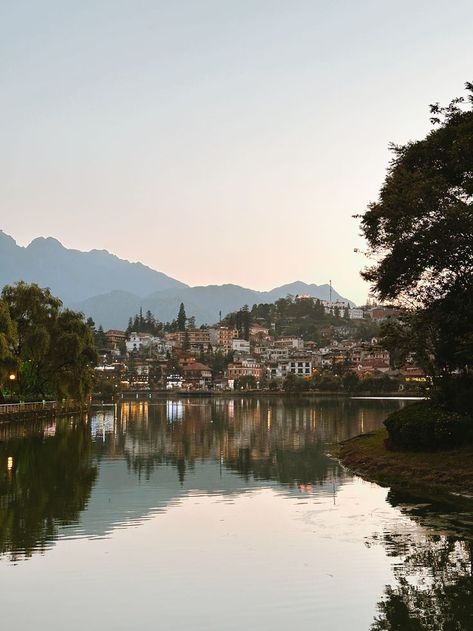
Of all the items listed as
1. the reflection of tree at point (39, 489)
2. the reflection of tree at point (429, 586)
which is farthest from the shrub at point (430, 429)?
the reflection of tree at point (39, 489)

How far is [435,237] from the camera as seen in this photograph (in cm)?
2861

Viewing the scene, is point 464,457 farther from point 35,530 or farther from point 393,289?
point 35,530

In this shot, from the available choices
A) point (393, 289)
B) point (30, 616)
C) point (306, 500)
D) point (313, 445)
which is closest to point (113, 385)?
point (313, 445)

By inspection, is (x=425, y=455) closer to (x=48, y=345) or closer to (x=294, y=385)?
(x=48, y=345)

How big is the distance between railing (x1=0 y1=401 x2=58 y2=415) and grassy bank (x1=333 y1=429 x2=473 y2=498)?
4017 cm

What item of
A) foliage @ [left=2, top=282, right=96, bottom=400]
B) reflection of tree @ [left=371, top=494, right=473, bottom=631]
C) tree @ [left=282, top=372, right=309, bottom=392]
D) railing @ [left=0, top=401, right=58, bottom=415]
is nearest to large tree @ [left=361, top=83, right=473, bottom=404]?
reflection of tree @ [left=371, top=494, right=473, bottom=631]

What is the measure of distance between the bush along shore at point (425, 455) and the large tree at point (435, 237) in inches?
102

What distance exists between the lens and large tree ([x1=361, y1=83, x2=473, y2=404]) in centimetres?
2850

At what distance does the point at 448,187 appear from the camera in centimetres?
3022

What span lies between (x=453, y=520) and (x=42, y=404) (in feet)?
207

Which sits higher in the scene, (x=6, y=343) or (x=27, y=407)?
(x=6, y=343)

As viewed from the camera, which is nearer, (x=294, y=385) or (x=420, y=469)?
(x=420, y=469)

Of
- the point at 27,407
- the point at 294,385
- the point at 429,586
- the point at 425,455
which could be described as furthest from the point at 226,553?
the point at 294,385

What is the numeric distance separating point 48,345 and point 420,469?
51266 mm
